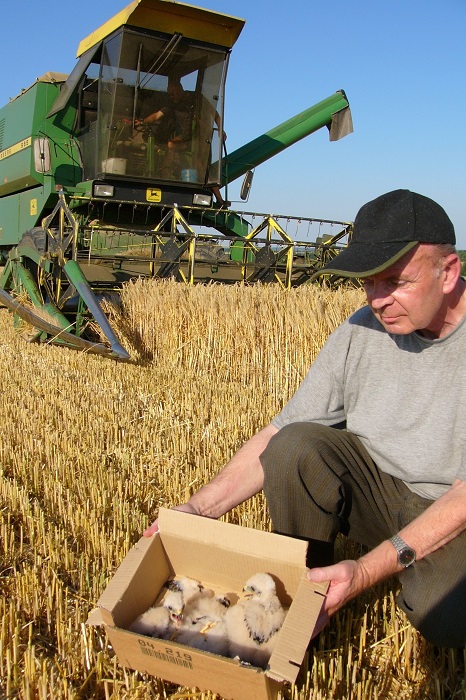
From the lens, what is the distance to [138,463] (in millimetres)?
3541

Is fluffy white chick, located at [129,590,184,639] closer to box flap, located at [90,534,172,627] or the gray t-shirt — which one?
box flap, located at [90,534,172,627]

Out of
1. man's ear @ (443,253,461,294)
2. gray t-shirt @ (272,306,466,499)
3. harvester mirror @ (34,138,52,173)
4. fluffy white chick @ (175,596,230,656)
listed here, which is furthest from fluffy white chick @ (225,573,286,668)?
harvester mirror @ (34,138,52,173)

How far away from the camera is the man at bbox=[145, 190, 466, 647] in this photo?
1906 mm

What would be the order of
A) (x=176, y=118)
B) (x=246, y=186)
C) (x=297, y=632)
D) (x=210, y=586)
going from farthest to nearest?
(x=246, y=186), (x=176, y=118), (x=210, y=586), (x=297, y=632)

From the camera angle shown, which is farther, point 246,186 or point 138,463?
point 246,186

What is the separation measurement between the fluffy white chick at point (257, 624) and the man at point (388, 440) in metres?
0.15

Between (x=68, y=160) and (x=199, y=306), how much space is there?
3.64 meters

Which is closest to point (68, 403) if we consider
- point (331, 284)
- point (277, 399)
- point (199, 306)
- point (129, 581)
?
point (277, 399)

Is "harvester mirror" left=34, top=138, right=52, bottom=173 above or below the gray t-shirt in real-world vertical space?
above

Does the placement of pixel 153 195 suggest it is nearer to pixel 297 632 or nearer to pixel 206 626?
pixel 206 626

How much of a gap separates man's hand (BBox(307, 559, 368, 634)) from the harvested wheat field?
8.2 inches

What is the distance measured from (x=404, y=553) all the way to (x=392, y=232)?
0.90 meters

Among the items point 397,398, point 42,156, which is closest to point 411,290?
point 397,398

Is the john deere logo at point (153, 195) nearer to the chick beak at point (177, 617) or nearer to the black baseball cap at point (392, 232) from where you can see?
the black baseball cap at point (392, 232)
